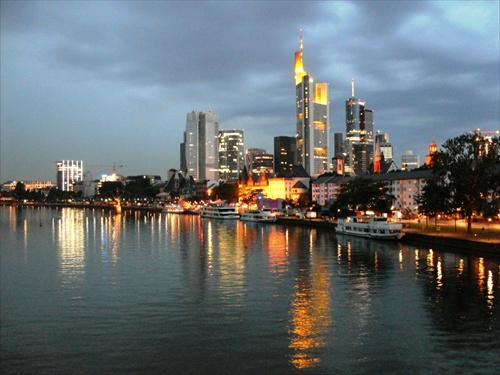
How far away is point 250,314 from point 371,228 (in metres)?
43.8

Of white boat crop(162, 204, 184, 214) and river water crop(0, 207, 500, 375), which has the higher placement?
white boat crop(162, 204, 184, 214)

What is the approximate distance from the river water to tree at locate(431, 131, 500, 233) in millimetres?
14178

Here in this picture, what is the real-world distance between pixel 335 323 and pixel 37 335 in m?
12.2

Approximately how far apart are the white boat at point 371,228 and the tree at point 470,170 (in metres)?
7.00

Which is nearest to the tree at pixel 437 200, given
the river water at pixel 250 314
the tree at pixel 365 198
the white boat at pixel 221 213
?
the river water at pixel 250 314

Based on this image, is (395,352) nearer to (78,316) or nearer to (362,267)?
(78,316)

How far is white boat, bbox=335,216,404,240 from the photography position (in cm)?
6294

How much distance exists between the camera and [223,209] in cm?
12425

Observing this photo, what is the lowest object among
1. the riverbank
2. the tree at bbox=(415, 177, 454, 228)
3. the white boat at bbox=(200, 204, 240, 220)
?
the riverbank

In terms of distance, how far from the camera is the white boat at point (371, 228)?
62938 millimetres

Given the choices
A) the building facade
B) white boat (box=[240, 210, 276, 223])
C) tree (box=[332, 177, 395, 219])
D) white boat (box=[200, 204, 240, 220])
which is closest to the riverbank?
tree (box=[332, 177, 395, 219])

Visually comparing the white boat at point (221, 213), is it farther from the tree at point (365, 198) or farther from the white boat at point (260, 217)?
the tree at point (365, 198)

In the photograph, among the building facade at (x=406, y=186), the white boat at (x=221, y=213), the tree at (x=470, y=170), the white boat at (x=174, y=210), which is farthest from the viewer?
the white boat at (x=174, y=210)

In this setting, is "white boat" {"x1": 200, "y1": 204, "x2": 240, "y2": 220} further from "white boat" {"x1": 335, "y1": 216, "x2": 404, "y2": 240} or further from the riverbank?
the riverbank
